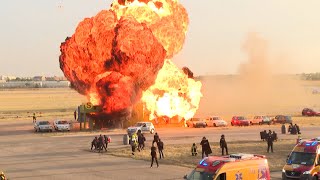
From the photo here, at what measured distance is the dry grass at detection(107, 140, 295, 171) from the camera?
3372 cm

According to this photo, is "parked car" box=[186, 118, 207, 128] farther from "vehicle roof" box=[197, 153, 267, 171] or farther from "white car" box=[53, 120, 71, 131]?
"vehicle roof" box=[197, 153, 267, 171]

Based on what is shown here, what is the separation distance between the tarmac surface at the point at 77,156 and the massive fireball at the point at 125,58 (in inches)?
227

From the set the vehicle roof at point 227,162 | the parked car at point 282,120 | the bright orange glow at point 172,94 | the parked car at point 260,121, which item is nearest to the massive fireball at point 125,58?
the bright orange glow at point 172,94

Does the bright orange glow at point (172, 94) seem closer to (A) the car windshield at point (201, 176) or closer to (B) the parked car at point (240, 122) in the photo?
(B) the parked car at point (240, 122)

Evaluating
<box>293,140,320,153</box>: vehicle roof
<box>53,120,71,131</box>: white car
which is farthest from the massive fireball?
<box>293,140,320,153</box>: vehicle roof

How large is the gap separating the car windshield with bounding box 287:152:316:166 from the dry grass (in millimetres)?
4531

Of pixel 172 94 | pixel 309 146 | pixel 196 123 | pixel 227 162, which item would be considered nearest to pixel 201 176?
pixel 227 162

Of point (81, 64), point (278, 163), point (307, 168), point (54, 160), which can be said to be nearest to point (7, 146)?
point (54, 160)

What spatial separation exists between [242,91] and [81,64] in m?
95.8

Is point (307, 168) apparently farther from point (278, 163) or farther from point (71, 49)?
point (71, 49)

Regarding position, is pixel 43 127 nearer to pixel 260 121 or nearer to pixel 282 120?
pixel 260 121

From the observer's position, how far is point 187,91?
68.7 meters

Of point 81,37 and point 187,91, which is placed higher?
point 81,37

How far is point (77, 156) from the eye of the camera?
38.2 meters
